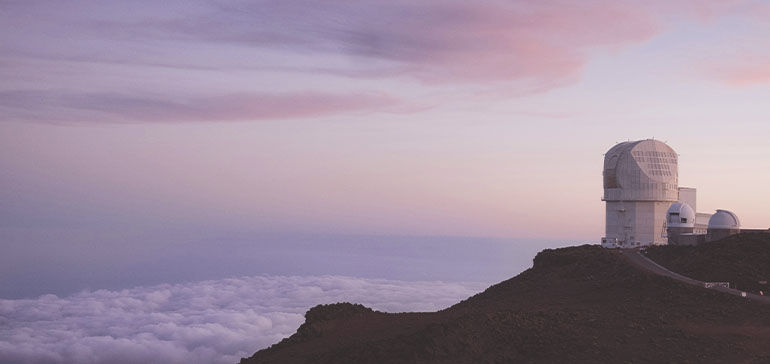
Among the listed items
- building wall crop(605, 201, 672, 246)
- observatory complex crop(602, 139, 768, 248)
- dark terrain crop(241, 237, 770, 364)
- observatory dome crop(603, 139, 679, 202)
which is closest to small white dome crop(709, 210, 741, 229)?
observatory complex crop(602, 139, 768, 248)

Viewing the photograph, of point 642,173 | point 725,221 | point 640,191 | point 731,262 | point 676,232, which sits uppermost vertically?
point 642,173

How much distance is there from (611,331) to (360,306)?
11331 millimetres

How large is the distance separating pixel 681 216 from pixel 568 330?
1080 inches

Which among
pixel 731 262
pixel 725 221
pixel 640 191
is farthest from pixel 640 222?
pixel 731 262

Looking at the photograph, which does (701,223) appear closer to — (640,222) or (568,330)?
(640,222)

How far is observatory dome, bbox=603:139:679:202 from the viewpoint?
5459 centimetres

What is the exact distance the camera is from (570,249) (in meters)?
42.3

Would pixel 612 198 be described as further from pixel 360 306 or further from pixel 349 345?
pixel 349 345

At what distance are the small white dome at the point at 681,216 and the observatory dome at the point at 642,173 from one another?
6044 mm

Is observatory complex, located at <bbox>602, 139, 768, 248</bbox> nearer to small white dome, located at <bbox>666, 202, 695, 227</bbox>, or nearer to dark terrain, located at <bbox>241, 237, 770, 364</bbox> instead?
small white dome, located at <bbox>666, 202, 695, 227</bbox>

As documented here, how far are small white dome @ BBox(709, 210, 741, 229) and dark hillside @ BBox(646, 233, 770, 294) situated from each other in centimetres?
458

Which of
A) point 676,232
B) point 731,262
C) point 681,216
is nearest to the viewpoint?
point 731,262

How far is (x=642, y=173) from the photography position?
179 feet

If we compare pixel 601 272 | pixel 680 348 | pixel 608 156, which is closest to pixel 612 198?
pixel 608 156
